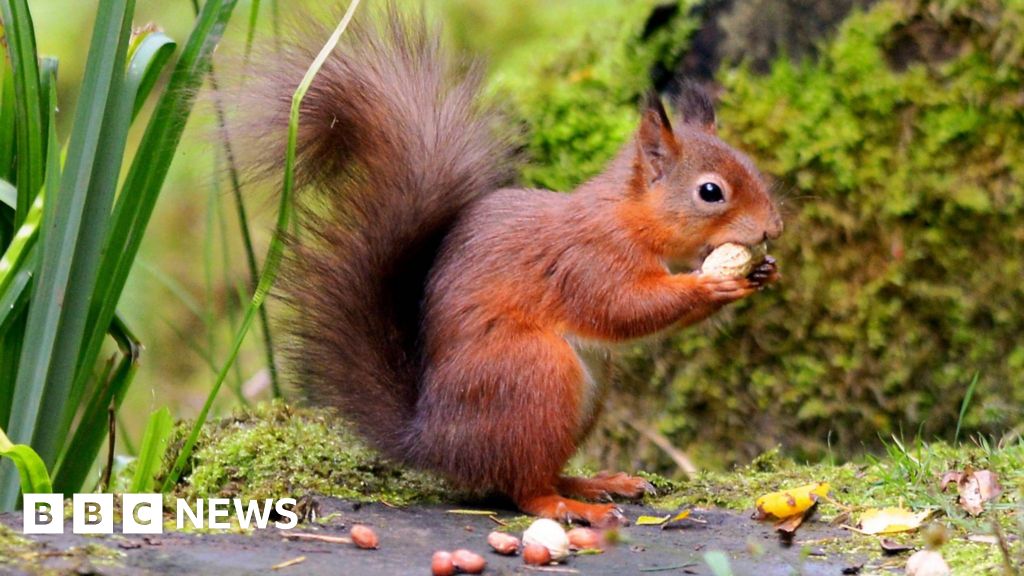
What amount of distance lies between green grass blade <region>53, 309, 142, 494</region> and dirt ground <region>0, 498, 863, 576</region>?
446 mm

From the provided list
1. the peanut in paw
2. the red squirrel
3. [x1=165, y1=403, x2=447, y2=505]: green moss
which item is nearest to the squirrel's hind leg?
the red squirrel

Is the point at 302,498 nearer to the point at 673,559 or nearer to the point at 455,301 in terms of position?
the point at 455,301

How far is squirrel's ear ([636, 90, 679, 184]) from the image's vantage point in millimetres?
2686

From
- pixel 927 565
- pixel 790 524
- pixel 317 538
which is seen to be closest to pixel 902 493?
pixel 790 524

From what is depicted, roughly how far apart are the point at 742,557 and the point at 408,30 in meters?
1.36

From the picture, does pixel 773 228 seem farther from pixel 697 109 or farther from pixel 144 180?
pixel 144 180

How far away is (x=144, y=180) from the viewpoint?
7.78ft

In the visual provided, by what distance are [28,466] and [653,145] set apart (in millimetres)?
1455

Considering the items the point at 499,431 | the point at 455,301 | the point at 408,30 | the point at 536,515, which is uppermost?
the point at 408,30

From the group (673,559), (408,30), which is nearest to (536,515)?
(673,559)

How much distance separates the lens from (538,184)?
4.05 metres

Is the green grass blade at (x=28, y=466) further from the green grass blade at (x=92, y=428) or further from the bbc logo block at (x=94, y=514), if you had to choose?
the green grass blade at (x=92, y=428)

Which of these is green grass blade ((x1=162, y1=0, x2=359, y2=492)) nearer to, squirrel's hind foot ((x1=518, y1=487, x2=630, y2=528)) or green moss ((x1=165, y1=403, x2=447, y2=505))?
green moss ((x1=165, y1=403, x2=447, y2=505))

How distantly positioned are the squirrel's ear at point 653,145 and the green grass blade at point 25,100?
4.12ft
